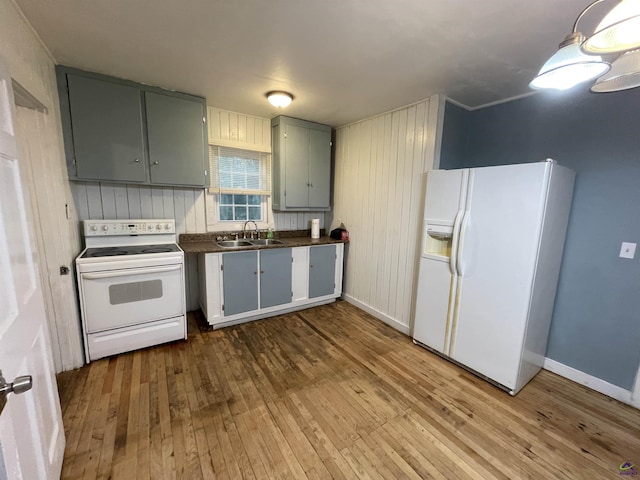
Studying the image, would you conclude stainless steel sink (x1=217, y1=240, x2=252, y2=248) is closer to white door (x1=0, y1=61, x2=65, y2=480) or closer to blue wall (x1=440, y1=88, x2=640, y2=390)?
white door (x1=0, y1=61, x2=65, y2=480)

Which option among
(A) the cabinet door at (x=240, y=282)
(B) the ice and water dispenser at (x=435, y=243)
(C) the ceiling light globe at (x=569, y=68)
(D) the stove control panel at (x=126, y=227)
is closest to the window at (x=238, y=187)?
(D) the stove control panel at (x=126, y=227)

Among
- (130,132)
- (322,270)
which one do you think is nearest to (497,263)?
(322,270)

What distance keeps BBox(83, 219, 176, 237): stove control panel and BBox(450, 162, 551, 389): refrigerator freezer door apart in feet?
9.49

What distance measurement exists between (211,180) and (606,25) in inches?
127

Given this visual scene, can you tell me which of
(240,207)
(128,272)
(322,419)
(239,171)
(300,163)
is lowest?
(322,419)

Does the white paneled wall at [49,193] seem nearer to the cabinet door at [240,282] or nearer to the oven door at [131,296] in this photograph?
the oven door at [131,296]

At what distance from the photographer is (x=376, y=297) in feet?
10.9

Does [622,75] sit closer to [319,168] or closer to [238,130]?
[319,168]

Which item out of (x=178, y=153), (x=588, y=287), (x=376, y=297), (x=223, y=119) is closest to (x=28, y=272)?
(x=178, y=153)

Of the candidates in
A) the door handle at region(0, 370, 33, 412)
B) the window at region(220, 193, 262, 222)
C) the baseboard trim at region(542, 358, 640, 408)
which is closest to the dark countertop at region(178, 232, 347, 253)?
the window at region(220, 193, 262, 222)

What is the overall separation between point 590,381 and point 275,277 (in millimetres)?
2990

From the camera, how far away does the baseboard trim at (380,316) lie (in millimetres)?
2974

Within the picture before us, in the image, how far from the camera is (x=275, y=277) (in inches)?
125

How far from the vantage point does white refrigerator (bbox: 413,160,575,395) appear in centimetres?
192
